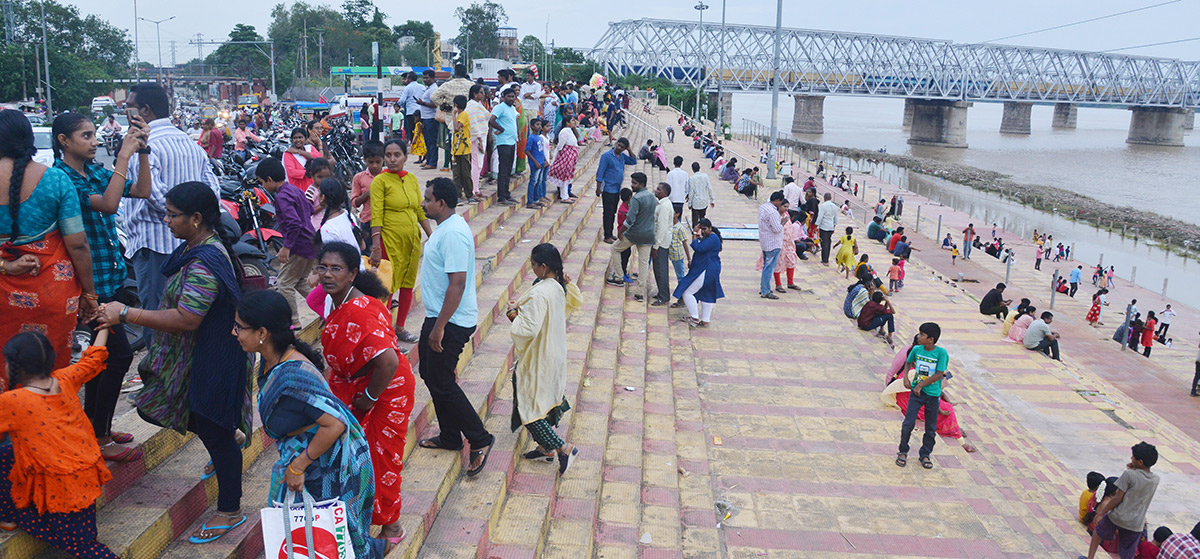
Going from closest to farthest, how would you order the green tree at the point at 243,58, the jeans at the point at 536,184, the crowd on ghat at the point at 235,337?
the crowd on ghat at the point at 235,337
the jeans at the point at 536,184
the green tree at the point at 243,58

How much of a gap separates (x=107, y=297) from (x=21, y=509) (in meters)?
1.15

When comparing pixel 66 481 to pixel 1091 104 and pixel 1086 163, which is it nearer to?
pixel 1086 163

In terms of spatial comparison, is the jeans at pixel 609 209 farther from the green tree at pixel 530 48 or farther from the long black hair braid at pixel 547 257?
the green tree at pixel 530 48

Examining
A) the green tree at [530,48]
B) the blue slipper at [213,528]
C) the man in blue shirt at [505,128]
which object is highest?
A: the green tree at [530,48]

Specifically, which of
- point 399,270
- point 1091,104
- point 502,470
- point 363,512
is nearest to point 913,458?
point 502,470

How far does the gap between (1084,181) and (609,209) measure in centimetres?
5681

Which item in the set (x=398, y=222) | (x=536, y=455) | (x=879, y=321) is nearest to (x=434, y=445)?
(x=536, y=455)

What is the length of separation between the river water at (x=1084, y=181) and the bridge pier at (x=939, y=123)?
2.47m

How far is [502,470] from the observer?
429 centimetres

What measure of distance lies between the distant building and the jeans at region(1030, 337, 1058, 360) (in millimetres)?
87840

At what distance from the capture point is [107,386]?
125 inches

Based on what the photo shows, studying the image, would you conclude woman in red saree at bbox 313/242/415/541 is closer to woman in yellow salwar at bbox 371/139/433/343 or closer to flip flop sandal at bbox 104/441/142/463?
flip flop sandal at bbox 104/441/142/463

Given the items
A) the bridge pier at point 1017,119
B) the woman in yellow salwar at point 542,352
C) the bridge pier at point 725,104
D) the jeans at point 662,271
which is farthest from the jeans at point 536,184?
the bridge pier at point 1017,119

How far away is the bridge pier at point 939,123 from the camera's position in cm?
8281
